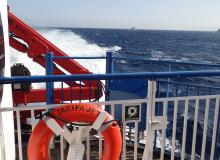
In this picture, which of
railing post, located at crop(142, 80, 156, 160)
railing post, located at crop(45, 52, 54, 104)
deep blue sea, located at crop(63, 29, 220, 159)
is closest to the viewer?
railing post, located at crop(142, 80, 156, 160)

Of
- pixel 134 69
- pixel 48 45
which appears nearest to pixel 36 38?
pixel 48 45

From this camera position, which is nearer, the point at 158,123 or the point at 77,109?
the point at 77,109

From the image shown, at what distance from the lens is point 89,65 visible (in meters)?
18.6

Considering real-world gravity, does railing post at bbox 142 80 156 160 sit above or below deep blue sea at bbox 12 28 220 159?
above

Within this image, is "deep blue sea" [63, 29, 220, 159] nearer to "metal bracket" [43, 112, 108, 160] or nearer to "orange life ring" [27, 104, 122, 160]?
"metal bracket" [43, 112, 108, 160]

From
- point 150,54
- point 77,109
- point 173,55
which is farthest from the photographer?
point 150,54

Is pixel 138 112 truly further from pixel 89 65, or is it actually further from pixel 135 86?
pixel 89 65

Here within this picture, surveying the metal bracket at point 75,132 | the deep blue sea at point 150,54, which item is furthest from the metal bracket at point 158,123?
the deep blue sea at point 150,54

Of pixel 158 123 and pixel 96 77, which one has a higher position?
pixel 96 77

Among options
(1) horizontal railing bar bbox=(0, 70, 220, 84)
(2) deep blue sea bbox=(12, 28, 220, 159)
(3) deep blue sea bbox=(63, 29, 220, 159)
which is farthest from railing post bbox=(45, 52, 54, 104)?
(3) deep blue sea bbox=(63, 29, 220, 159)

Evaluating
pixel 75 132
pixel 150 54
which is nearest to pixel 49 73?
pixel 75 132

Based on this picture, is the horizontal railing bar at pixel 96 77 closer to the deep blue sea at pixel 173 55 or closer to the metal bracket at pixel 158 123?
the metal bracket at pixel 158 123

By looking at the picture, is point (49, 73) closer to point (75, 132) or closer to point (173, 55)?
point (75, 132)

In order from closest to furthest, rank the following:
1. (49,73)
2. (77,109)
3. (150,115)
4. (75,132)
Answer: (77,109), (75,132), (150,115), (49,73)
